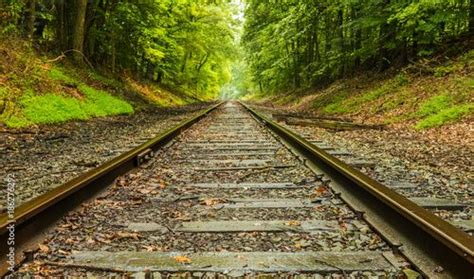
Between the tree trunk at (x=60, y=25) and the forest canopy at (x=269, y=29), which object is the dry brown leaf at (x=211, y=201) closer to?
the forest canopy at (x=269, y=29)

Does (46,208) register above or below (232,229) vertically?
above

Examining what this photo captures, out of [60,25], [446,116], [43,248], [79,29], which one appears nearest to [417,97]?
[446,116]

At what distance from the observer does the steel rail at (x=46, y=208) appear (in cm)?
212

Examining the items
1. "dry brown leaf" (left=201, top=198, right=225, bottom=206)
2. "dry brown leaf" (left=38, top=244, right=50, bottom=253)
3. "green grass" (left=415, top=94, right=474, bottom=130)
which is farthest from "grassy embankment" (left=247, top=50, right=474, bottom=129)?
"dry brown leaf" (left=38, top=244, right=50, bottom=253)

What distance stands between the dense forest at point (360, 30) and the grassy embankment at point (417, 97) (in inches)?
45.1

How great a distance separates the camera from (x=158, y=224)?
2854mm

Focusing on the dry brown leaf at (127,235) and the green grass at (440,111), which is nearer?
the dry brown leaf at (127,235)

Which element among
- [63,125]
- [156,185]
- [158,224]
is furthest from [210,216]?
[63,125]

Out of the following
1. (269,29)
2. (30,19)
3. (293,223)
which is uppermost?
(269,29)

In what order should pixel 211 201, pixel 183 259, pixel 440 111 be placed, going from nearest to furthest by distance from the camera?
pixel 183 259, pixel 211 201, pixel 440 111

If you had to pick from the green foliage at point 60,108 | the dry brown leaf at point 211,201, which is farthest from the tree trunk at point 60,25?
the dry brown leaf at point 211,201

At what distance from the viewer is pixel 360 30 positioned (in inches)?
755

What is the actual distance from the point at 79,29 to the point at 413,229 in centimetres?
1556

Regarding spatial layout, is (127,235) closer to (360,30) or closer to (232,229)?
(232,229)
